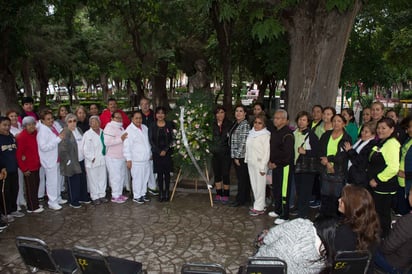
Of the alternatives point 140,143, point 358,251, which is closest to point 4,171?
point 140,143

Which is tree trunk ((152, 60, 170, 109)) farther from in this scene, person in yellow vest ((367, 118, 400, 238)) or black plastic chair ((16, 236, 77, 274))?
black plastic chair ((16, 236, 77, 274))

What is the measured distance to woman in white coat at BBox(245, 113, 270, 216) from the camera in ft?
20.9

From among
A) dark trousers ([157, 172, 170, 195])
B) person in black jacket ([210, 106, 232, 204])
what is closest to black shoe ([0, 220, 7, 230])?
dark trousers ([157, 172, 170, 195])

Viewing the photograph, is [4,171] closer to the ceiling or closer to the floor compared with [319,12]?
closer to the floor

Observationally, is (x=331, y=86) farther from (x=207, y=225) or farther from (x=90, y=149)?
(x=90, y=149)

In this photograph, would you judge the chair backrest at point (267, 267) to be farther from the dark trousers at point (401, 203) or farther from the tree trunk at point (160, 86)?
the tree trunk at point (160, 86)

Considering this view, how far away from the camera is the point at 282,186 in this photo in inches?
249

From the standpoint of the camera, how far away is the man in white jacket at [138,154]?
283 inches

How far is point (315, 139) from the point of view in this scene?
5996mm

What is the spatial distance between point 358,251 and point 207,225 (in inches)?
135

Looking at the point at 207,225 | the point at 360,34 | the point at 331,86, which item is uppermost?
the point at 360,34

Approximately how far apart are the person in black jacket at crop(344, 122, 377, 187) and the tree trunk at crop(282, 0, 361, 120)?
209cm

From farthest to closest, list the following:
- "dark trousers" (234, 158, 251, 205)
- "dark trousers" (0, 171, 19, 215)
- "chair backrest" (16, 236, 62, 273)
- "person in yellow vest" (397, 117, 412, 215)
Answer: "dark trousers" (234, 158, 251, 205)
"dark trousers" (0, 171, 19, 215)
"person in yellow vest" (397, 117, 412, 215)
"chair backrest" (16, 236, 62, 273)

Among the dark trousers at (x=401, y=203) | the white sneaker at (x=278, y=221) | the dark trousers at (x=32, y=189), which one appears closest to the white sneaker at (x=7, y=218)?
the dark trousers at (x=32, y=189)
